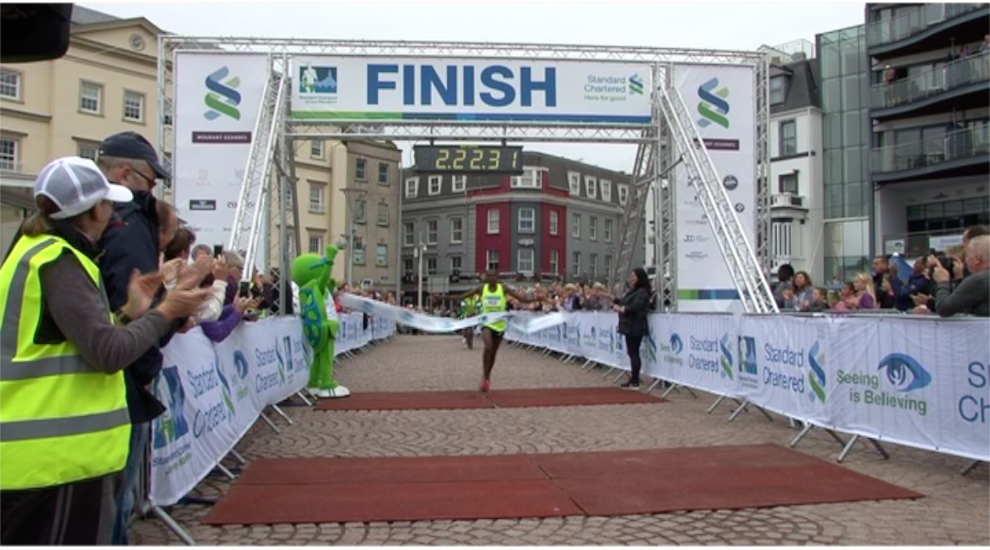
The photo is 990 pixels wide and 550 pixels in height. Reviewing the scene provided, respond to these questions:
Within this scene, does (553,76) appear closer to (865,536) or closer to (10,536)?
(865,536)

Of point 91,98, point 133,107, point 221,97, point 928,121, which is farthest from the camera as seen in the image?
point 133,107

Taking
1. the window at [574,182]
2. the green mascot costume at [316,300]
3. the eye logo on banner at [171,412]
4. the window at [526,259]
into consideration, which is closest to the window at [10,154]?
the green mascot costume at [316,300]

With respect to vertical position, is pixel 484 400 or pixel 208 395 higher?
pixel 208 395

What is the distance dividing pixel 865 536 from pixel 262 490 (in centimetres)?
411

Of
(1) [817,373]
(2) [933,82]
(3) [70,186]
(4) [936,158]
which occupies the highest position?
(2) [933,82]

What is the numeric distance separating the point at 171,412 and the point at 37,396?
2.70m

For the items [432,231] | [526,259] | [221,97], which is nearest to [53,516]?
[221,97]

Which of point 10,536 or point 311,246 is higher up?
point 311,246

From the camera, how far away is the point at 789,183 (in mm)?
44812

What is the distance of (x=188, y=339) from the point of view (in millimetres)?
5504

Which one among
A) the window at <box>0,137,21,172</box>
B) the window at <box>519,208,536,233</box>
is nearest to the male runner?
the window at <box>0,137,21,172</box>

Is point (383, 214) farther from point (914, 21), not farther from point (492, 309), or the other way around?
point (492, 309)

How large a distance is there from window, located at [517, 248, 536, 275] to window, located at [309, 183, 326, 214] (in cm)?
1738

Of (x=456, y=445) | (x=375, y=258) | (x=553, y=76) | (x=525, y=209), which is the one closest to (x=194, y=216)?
(x=553, y=76)
